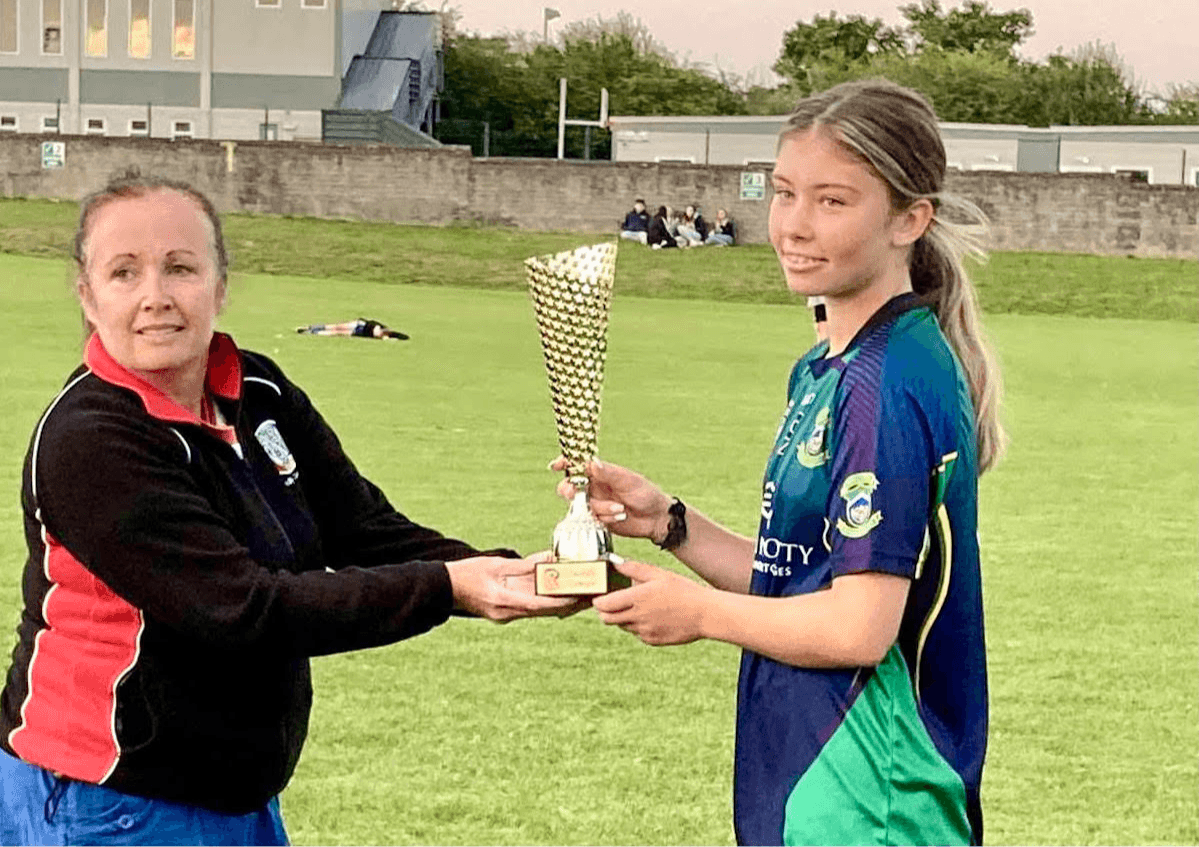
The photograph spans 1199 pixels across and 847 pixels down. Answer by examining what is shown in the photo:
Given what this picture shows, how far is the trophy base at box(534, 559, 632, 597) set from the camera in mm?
3115

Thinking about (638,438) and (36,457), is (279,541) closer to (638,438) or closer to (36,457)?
(36,457)

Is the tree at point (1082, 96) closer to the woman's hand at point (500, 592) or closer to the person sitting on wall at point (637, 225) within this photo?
the person sitting on wall at point (637, 225)

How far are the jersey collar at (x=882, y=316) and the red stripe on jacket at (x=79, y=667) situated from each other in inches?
42.4

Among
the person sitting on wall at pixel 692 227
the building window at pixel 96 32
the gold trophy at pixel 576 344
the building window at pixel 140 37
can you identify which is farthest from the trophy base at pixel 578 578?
the building window at pixel 96 32

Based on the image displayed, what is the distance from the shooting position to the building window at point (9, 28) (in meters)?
55.3

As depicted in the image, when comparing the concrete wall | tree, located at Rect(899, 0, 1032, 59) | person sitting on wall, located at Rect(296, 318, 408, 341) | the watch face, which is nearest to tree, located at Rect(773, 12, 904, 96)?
tree, located at Rect(899, 0, 1032, 59)

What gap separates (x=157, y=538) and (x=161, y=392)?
0.82 ft

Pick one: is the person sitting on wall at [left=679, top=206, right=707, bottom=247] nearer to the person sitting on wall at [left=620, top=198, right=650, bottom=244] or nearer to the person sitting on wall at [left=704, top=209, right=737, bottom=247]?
the person sitting on wall at [left=704, top=209, right=737, bottom=247]

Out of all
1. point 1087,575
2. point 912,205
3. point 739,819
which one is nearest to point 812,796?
point 739,819

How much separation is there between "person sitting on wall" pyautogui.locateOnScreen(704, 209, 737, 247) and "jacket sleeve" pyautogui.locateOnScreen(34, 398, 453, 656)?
35.0 m

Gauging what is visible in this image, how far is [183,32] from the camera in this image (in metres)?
54.7

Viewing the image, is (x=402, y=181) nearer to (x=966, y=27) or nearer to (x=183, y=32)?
(x=183, y=32)

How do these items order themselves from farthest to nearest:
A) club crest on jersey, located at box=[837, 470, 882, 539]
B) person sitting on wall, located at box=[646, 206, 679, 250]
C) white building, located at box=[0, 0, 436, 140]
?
white building, located at box=[0, 0, 436, 140] → person sitting on wall, located at box=[646, 206, 679, 250] → club crest on jersey, located at box=[837, 470, 882, 539]

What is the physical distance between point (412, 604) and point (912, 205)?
3.15 feet
